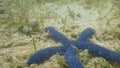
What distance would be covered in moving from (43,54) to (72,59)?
0.65 m

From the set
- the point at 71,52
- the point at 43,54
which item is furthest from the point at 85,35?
the point at 43,54

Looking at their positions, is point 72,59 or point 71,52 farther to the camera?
point 71,52

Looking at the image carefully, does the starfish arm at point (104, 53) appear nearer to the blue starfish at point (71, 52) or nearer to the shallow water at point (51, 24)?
the blue starfish at point (71, 52)

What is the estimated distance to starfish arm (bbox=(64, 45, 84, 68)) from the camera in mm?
3531

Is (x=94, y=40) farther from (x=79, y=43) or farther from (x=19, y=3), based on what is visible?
(x=19, y=3)

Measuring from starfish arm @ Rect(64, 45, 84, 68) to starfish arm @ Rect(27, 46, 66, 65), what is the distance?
0.19m

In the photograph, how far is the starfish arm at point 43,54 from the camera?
4.00 m

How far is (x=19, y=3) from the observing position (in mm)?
7461

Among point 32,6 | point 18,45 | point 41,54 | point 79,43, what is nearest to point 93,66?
point 79,43

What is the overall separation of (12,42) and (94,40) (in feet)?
6.39

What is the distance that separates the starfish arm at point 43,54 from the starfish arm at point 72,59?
0.64 feet

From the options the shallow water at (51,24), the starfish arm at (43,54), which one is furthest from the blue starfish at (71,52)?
the shallow water at (51,24)

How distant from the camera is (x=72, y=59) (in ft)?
12.0

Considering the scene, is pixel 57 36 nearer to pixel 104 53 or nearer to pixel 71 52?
pixel 71 52
